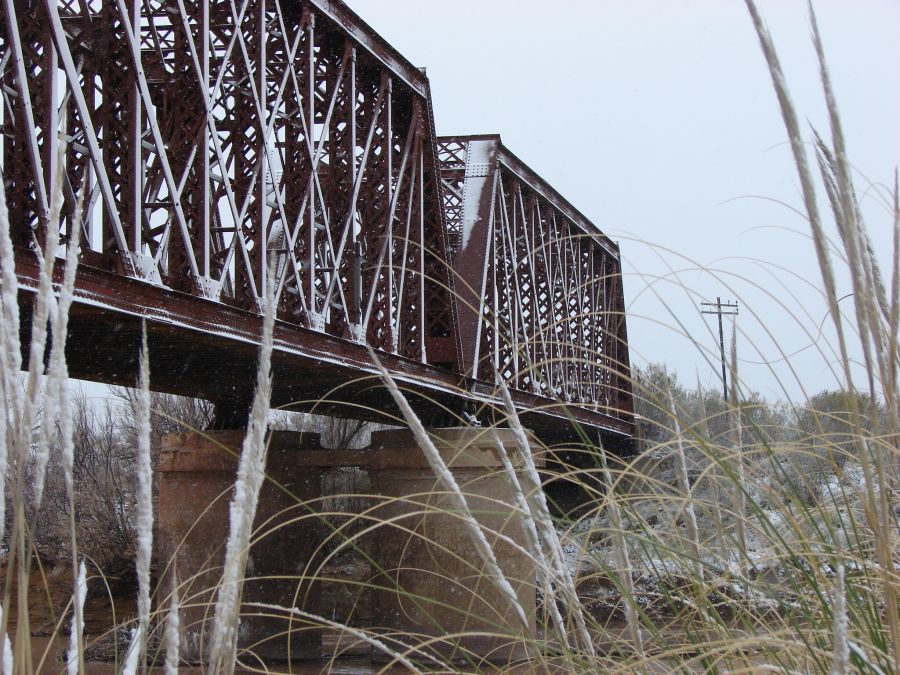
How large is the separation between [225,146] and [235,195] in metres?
1.03

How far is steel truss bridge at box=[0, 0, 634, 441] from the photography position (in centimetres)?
718

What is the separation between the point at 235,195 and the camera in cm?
1032

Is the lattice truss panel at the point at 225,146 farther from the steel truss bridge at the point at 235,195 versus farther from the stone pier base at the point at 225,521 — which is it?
the stone pier base at the point at 225,521

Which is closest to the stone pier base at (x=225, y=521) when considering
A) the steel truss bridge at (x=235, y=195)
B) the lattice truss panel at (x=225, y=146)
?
the steel truss bridge at (x=235, y=195)

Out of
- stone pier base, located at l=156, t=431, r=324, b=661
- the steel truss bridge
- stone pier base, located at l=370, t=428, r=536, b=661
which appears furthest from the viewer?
stone pier base, located at l=156, t=431, r=324, b=661

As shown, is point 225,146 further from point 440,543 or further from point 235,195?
point 440,543

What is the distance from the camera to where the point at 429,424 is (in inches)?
586

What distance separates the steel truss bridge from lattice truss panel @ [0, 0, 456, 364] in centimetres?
3

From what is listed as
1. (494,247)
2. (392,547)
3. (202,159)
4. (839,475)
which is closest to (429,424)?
(392,547)

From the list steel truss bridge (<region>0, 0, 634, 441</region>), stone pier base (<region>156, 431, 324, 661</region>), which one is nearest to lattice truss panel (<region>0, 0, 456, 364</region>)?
steel truss bridge (<region>0, 0, 634, 441</region>)

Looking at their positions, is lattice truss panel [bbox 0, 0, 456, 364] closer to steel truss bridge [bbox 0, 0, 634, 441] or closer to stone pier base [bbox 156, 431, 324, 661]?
steel truss bridge [bbox 0, 0, 634, 441]

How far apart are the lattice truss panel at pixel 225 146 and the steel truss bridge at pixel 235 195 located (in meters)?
0.03

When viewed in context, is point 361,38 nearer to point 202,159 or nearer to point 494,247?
point 202,159

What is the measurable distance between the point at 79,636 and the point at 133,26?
659 centimetres
